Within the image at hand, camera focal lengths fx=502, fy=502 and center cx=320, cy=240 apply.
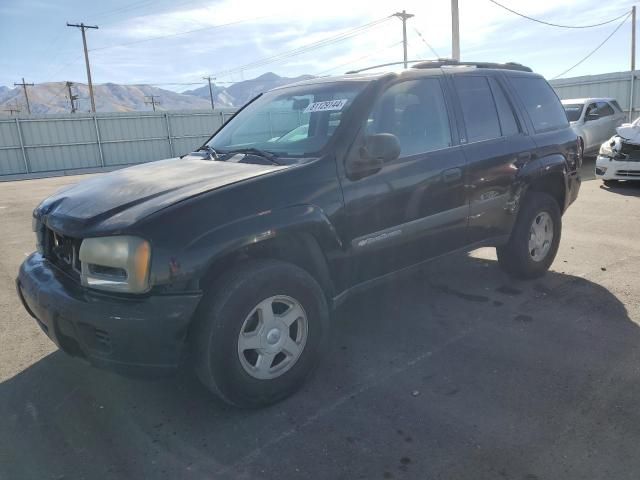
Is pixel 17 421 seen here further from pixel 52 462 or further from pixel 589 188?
pixel 589 188

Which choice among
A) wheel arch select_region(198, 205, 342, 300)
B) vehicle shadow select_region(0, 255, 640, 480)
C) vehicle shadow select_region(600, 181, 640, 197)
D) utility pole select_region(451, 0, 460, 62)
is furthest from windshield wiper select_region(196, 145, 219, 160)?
utility pole select_region(451, 0, 460, 62)

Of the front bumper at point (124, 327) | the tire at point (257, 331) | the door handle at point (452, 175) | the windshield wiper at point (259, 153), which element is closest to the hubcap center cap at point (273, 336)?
the tire at point (257, 331)

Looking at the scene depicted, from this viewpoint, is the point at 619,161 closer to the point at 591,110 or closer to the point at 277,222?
the point at 591,110

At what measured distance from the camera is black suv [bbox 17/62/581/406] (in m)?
2.45

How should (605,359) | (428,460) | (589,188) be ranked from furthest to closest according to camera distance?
(589,188) → (605,359) → (428,460)

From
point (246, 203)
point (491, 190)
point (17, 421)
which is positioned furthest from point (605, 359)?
point (17, 421)

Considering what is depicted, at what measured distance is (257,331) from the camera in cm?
279

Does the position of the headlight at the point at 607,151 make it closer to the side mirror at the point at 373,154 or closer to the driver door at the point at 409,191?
the driver door at the point at 409,191

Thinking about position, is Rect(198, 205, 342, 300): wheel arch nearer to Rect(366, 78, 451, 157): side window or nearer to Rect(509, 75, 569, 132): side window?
Rect(366, 78, 451, 157): side window

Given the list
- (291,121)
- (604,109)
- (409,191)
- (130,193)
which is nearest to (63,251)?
(130,193)

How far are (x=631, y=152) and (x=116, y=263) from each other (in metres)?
Result: 9.81

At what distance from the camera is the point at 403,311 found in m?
4.19

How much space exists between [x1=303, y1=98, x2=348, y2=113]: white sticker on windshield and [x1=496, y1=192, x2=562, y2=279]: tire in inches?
82.6

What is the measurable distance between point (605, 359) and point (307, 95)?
2.73 m
